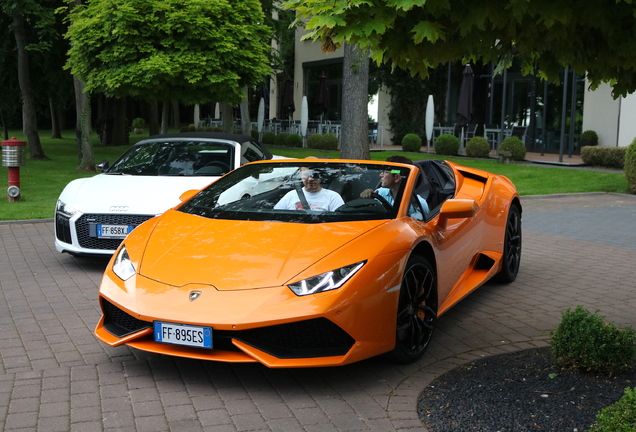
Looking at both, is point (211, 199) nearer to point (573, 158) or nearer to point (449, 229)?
point (449, 229)

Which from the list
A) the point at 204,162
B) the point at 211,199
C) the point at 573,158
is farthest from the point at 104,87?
the point at 573,158

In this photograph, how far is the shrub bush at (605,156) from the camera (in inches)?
802

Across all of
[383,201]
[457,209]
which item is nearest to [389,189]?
[383,201]

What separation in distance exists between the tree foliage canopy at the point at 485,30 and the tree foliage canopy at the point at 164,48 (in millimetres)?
11802

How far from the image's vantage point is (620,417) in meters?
3.30

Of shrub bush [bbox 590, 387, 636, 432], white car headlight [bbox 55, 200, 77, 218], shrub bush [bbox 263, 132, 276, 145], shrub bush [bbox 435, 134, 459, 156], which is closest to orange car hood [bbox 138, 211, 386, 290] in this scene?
shrub bush [bbox 590, 387, 636, 432]

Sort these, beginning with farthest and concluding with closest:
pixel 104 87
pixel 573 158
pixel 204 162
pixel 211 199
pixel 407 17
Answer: pixel 573 158 → pixel 104 87 → pixel 204 162 → pixel 211 199 → pixel 407 17

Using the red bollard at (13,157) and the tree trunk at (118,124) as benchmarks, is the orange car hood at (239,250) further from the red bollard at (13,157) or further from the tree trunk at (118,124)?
the tree trunk at (118,124)

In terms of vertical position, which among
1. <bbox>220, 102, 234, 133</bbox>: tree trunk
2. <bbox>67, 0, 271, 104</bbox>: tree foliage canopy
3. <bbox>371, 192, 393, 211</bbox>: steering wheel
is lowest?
<bbox>371, 192, 393, 211</bbox>: steering wheel

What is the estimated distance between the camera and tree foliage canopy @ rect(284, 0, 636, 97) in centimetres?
383

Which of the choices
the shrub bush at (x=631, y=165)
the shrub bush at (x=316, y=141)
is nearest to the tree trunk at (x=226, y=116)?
the shrub bush at (x=316, y=141)

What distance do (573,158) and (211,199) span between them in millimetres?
20256

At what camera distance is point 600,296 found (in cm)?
711

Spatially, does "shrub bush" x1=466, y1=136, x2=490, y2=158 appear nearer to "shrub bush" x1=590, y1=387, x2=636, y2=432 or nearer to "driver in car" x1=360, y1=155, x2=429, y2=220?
"driver in car" x1=360, y1=155, x2=429, y2=220
